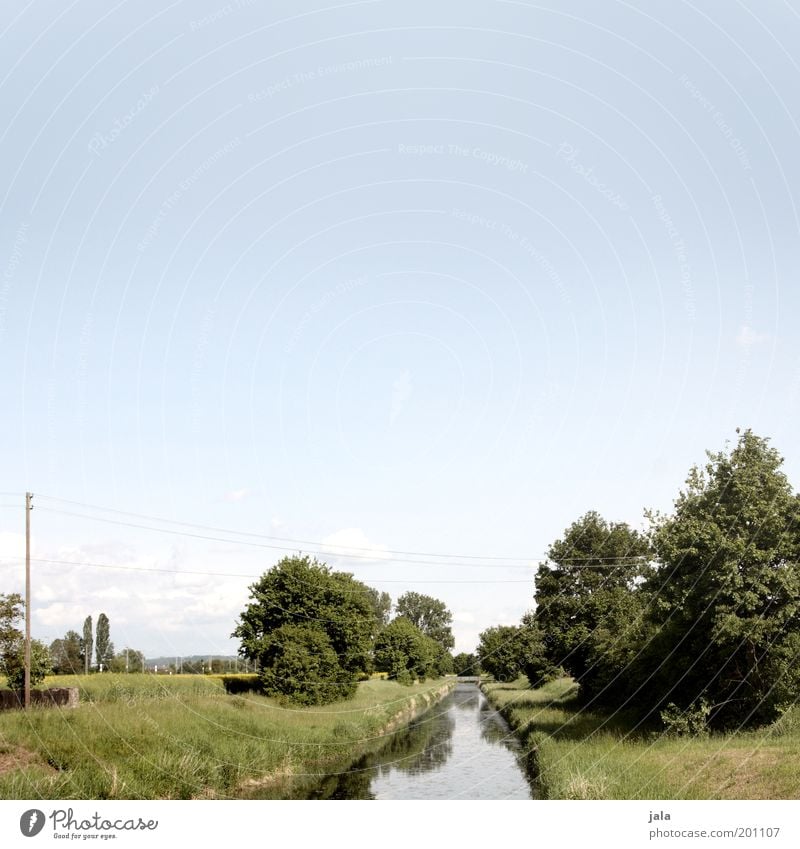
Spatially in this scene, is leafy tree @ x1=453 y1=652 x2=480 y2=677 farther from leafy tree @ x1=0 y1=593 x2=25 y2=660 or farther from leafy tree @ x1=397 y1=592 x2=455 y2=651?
leafy tree @ x1=0 y1=593 x2=25 y2=660

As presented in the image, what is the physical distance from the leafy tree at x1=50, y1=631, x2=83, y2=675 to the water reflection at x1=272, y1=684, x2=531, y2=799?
106 feet

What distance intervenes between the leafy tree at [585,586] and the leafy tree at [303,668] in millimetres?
14410

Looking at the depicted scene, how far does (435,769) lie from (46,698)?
58.6 ft

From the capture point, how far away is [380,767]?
37.2m

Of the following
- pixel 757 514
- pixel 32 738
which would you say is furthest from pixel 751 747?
pixel 32 738

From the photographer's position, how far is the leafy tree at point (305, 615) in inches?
2061

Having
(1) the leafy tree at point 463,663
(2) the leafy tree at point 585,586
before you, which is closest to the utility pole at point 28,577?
(2) the leafy tree at point 585,586

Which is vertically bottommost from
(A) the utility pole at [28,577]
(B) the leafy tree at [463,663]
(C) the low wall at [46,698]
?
(B) the leafy tree at [463,663]

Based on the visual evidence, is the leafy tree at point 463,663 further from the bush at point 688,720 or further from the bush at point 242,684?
the bush at point 688,720

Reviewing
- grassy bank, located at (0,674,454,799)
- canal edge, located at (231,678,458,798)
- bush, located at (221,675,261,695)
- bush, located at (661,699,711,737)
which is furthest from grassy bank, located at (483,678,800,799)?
bush, located at (221,675,261,695)

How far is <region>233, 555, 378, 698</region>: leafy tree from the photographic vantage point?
52.3 m
